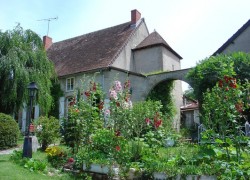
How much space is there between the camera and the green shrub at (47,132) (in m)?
11.0

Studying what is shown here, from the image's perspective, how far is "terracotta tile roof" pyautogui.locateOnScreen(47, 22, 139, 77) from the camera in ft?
68.3

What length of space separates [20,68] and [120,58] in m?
7.39

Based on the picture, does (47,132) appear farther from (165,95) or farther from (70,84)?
(165,95)

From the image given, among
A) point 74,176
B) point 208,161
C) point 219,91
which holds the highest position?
point 219,91

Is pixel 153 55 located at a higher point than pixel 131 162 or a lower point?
higher

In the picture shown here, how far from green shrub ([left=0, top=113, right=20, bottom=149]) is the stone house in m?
7.72

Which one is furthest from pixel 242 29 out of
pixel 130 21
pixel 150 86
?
pixel 130 21

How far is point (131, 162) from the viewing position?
22.4 ft

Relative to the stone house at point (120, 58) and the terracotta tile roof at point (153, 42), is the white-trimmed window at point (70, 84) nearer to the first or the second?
the stone house at point (120, 58)

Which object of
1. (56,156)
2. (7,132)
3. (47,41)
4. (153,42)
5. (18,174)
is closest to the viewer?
(18,174)

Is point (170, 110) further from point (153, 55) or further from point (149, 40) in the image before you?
point (149, 40)

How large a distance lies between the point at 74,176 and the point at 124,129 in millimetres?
1709

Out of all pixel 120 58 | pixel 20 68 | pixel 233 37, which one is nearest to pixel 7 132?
pixel 20 68

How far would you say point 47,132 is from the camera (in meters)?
11.0
